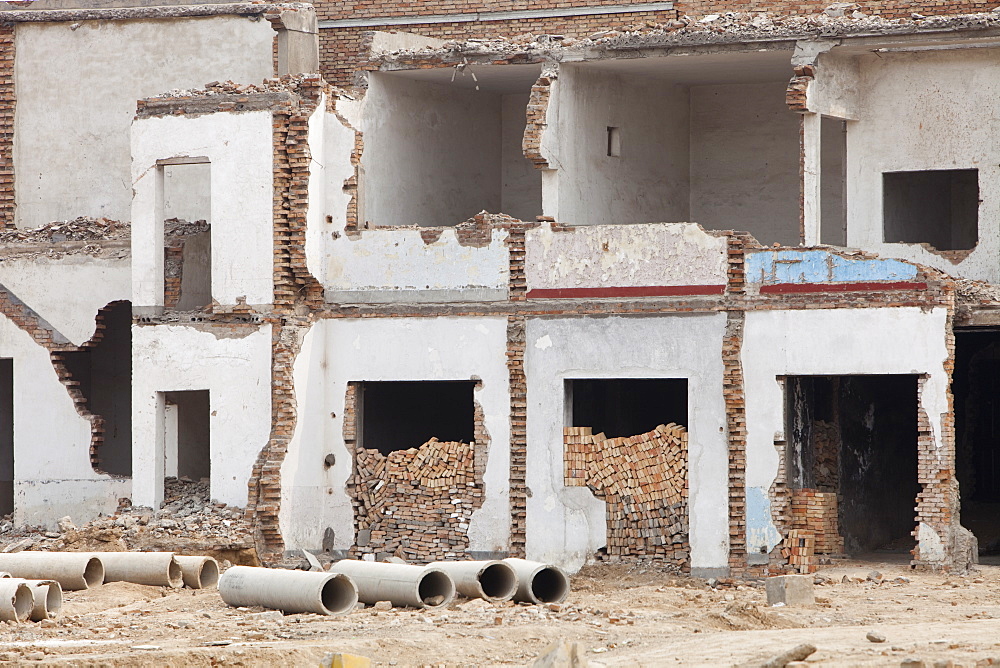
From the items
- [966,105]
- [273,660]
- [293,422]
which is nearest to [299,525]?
[293,422]

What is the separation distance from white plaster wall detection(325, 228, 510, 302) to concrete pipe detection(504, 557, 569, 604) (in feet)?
13.4

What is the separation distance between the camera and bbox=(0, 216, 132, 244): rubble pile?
23.7 meters

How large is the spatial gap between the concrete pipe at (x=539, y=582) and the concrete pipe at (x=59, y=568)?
4594 millimetres

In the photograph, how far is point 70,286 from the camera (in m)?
23.5

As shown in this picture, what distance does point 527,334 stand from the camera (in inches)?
803

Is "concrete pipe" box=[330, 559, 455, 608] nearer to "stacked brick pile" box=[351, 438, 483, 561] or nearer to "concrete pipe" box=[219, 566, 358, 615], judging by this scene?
"concrete pipe" box=[219, 566, 358, 615]

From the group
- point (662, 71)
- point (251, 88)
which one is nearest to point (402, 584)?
point (251, 88)

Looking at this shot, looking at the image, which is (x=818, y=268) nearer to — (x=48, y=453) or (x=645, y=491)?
(x=645, y=491)

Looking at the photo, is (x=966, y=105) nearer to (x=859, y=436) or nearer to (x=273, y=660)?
(x=859, y=436)

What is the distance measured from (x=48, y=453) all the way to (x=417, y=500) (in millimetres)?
5718

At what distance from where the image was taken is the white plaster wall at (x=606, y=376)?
19.6 metres

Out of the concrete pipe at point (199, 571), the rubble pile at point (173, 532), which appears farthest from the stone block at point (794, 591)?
the rubble pile at point (173, 532)

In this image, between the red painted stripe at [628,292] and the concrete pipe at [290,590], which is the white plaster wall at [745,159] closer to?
the red painted stripe at [628,292]

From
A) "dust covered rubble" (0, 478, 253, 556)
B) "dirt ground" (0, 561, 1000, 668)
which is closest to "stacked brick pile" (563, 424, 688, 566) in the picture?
"dirt ground" (0, 561, 1000, 668)
